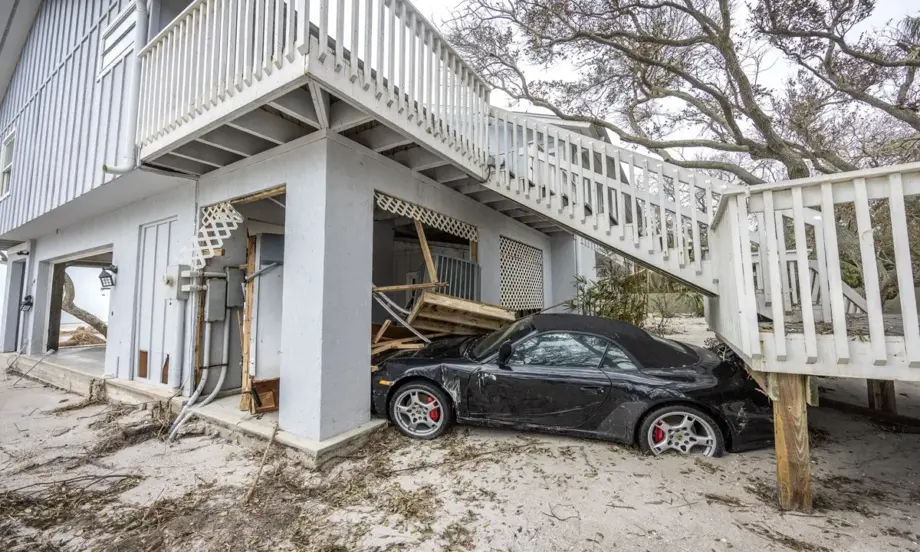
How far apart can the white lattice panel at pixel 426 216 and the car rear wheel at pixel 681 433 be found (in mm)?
3151

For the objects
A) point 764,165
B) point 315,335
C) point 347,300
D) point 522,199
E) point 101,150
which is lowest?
point 315,335

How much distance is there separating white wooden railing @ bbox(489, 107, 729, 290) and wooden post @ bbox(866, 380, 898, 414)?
7.36 ft

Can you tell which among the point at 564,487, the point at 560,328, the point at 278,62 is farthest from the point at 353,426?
the point at 278,62

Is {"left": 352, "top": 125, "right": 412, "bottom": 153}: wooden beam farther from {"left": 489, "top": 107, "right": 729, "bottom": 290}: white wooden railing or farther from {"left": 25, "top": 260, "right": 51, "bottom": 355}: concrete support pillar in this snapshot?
{"left": 25, "top": 260, "right": 51, "bottom": 355}: concrete support pillar

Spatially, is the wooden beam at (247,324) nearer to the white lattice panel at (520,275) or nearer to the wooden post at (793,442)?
the white lattice panel at (520,275)

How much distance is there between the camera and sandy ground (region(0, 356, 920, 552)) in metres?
2.23

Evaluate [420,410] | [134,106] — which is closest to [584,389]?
[420,410]

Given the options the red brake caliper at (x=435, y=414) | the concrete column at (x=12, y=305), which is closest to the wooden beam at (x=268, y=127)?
the red brake caliper at (x=435, y=414)

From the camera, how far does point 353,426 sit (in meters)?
3.60

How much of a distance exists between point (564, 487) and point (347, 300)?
2427 millimetres

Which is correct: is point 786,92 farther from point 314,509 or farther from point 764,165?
point 314,509

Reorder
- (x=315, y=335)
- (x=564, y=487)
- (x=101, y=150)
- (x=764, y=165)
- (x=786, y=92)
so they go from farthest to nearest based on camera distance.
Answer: (x=764, y=165)
(x=786, y=92)
(x=101, y=150)
(x=315, y=335)
(x=564, y=487)

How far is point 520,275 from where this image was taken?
22.4 feet

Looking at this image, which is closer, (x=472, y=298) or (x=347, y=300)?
(x=347, y=300)
